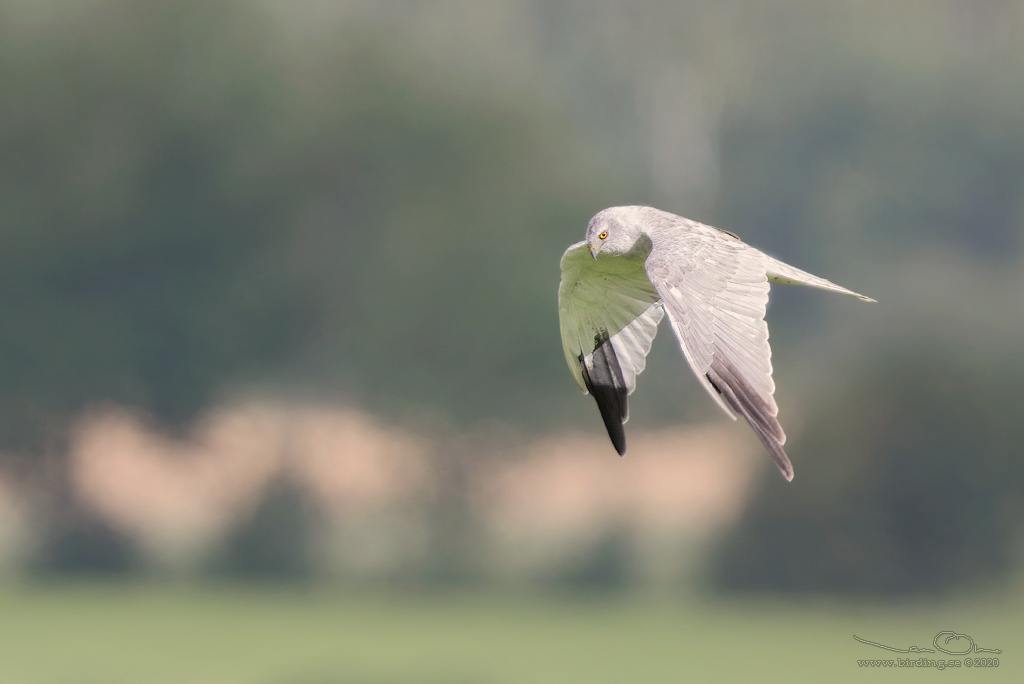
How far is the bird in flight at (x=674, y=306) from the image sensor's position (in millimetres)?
2574

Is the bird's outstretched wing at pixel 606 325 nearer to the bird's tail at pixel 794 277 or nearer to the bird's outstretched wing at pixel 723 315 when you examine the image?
the bird's outstretched wing at pixel 723 315

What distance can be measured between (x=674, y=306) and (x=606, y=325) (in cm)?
92

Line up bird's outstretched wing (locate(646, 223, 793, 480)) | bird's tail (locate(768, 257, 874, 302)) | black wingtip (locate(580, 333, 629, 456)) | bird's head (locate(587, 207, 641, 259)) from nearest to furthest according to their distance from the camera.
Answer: bird's outstretched wing (locate(646, 223, 793, 480)) < bird's tail (locate(768, 257, 874, 302)) < bird's head (locate(587, 207, 641, 259)) < black wingtip (locate(580, 333, 629, 456))

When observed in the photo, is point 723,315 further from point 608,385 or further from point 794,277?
point 608,385

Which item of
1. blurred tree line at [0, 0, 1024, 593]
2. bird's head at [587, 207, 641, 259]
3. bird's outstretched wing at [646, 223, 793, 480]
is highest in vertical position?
blurred tree line at [0, 0, 1024, 593]

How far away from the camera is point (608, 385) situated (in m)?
3.68

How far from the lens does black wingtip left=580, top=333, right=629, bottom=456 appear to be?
11.9 ft

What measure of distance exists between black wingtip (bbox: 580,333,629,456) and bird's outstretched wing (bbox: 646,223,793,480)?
58 cm

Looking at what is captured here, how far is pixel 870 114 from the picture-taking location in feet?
38.9

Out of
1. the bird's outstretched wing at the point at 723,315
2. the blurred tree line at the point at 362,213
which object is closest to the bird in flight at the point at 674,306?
the bird's outstretched wing at the point at 723,315

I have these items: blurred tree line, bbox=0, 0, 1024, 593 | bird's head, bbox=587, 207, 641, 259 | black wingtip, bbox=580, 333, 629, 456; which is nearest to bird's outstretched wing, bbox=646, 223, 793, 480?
bird's head, bbox=587, 207, 641, 259

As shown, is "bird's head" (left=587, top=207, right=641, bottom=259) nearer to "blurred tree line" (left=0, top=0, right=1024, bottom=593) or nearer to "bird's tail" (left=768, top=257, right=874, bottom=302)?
"bird's tail" (left=768, top=257, right=874, bottom=302)

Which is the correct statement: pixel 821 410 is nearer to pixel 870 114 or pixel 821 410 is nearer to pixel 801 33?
pixel 870 114

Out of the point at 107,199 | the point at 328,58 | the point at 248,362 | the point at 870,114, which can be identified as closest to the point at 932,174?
the point at 870,114
